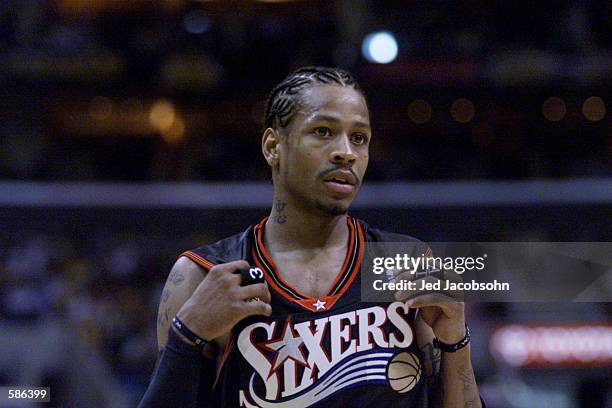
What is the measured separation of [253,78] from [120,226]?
93 cm

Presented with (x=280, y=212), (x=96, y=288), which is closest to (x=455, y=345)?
(x=280, y=212)

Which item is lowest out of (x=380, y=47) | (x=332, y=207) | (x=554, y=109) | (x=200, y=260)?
(x=200, y=260)

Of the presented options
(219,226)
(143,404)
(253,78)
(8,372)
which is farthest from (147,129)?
(143,404)

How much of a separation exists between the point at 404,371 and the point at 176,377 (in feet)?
1.38

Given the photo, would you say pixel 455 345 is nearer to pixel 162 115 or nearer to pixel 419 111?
pixel 419 111

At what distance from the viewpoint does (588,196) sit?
2.67 m

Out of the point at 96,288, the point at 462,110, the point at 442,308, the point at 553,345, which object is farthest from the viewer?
the point at 462,110

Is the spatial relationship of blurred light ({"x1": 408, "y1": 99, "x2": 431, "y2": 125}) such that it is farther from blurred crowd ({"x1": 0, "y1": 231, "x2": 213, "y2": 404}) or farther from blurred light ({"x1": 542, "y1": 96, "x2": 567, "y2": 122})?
blurred crowd ({"x1": 0, "y1": 231, "x2": 213, "y2": 404})

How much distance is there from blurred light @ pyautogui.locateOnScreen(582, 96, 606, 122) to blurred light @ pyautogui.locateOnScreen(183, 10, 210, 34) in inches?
58.0

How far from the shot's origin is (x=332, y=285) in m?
1.66

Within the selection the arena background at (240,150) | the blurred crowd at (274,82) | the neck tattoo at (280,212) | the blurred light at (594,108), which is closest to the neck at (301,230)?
the neck tattoo at (280,212)

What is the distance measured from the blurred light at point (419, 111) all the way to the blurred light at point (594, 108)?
0.57 m

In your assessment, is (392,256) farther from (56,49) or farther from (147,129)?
(56,49)

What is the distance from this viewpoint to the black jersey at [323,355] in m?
1.56
